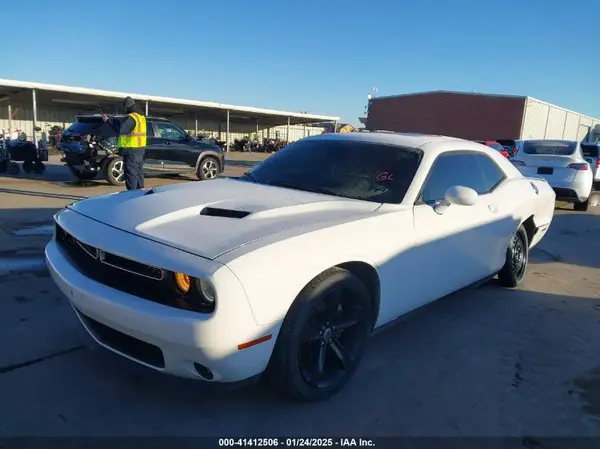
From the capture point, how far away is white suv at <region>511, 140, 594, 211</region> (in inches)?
379

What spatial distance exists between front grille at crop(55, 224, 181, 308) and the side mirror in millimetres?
1924

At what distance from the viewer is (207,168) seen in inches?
503

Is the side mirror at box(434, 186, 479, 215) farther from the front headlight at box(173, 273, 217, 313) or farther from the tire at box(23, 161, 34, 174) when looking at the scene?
the tire at box(23, 161, 34, 174)

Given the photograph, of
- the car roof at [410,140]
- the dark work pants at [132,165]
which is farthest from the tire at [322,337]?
the dark work pants at [132,165]

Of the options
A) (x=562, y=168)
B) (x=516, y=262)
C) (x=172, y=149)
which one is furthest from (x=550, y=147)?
(x=172, y=149)

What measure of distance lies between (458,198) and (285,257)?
1.48 metres

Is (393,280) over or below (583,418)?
over

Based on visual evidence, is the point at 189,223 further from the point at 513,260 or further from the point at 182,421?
the point at 513,260

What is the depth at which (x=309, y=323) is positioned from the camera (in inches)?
99.0

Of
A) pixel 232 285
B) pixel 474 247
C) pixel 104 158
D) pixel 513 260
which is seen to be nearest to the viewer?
pixel 232 285

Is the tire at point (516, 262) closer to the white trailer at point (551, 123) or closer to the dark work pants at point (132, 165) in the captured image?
the dark work pants at point (132, 165)

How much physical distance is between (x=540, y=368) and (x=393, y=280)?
48.6 inches

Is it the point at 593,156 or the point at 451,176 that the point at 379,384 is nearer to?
the point at 451,176

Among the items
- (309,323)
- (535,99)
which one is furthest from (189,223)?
(535,99)
